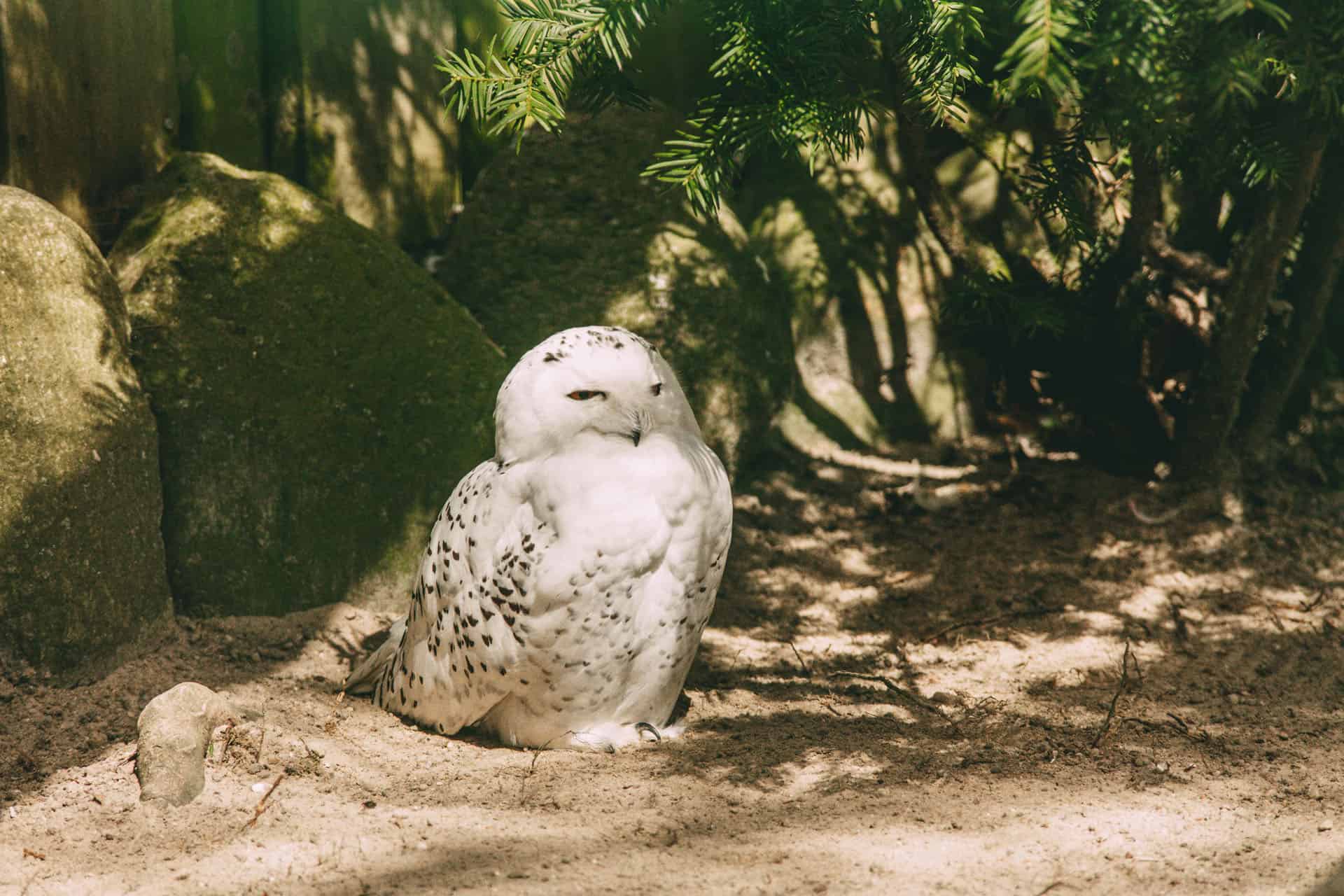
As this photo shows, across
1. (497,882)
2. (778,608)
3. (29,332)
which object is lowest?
(778,608)

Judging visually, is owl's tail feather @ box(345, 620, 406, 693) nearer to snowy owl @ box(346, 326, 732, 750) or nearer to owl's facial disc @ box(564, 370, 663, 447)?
snowy owl @ box(346, 326, 732, 750)

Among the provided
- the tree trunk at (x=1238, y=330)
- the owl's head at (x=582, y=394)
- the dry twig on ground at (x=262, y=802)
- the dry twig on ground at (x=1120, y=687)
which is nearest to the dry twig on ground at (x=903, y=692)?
the dry twig on ground at (x=1120, y=687)

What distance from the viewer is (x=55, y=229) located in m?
3.12

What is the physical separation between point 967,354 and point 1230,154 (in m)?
2.25

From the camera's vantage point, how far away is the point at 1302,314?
163 inches

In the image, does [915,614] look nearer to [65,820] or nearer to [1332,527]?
[1332,527]

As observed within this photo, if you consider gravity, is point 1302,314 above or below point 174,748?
above

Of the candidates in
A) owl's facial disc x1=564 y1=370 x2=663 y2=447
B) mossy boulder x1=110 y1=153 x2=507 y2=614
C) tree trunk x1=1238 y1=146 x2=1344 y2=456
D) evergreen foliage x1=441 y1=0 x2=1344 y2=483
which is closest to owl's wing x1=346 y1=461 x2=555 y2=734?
owl's facial disc x1=564 y1=370 x2=663 y2=447

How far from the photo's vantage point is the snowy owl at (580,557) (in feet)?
8.99

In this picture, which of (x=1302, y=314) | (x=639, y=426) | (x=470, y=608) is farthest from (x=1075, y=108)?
(x=1302, y=314)

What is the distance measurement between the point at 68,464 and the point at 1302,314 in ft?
13.0

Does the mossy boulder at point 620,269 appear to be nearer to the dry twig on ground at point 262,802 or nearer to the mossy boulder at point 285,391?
the mossy boulder at point 285,391

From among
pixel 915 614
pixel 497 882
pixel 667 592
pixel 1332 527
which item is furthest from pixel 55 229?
pixel 1332 527

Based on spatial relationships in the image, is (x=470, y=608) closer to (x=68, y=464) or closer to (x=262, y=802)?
(x=262, y=802)
